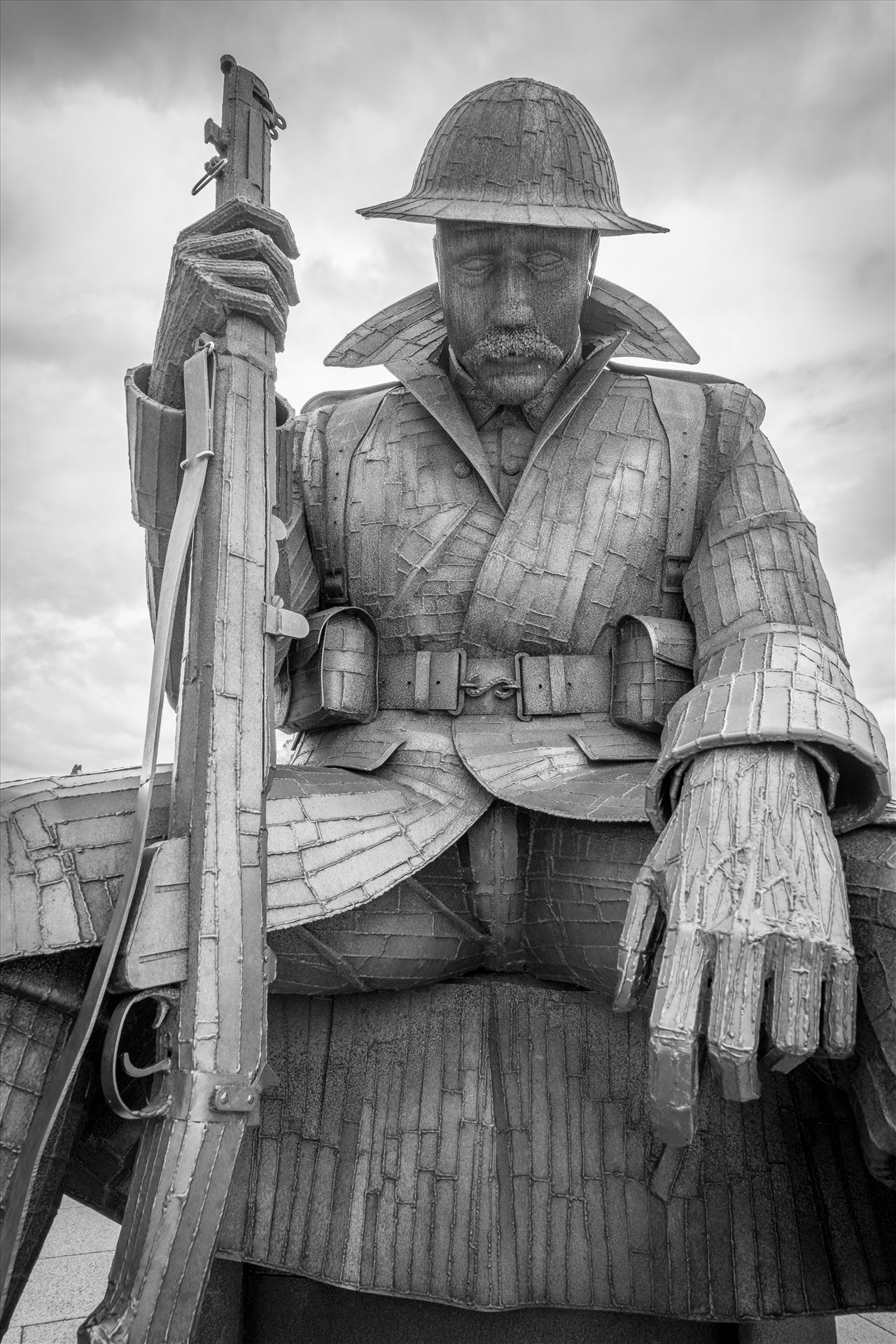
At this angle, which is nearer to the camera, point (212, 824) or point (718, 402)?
point (212, 824)

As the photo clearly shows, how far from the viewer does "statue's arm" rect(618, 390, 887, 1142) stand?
187cm

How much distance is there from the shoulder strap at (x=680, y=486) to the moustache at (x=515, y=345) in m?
0.35

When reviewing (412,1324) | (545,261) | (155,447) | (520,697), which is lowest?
(412,1324)

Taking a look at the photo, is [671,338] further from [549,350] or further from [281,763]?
[281,763]

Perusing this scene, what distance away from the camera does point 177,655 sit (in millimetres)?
2510

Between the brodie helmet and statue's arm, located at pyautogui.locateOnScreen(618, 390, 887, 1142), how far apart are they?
2.81 feet

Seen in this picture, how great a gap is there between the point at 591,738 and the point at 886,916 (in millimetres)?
772

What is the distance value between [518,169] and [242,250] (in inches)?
27.7

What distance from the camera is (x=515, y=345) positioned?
2.72 m

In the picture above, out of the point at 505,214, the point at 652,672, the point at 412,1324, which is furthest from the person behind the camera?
the point at 412,1324

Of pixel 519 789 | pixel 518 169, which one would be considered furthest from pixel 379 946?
pixel 518 169

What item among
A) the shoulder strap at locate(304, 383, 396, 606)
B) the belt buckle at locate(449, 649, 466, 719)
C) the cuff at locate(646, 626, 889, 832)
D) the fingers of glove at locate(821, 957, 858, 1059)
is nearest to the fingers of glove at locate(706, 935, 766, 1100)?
the fingers of glove at locate(821, 957, 858, 1059)

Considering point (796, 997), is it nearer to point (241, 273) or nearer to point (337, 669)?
point (337, 669)

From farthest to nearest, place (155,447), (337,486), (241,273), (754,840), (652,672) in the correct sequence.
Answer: (337,486) → (652,672) → (155,447) → (241,273) → (754,840)
